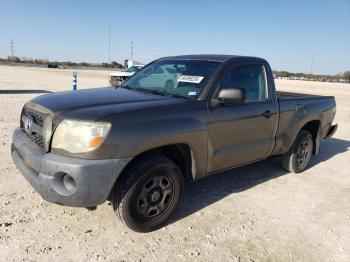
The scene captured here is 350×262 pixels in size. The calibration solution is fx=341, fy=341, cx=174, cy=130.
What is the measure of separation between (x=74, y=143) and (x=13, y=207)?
1.39m

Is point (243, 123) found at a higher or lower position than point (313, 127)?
higher

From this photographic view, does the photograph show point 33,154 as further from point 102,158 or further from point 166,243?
point 166,243

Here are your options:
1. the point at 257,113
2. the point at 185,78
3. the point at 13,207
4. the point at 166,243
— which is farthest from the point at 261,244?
the point at 13,207

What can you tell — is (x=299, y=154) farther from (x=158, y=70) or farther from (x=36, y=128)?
(x=36, y=128)

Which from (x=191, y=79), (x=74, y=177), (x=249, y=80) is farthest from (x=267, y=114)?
(x=74, y=177)

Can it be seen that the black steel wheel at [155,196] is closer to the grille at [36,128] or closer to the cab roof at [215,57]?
the grille at [36,128]

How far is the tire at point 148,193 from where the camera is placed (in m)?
3.17

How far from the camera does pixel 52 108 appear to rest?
3.21 metres

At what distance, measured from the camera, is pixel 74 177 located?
9.39 ft

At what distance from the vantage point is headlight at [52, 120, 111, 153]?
9.46 feet

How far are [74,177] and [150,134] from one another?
2.49 ft

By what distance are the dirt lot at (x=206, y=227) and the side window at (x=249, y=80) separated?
1324mm

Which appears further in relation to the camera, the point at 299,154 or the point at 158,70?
the point at 299,154

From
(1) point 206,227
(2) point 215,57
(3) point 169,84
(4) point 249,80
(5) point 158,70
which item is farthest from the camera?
(5) point 158,70
